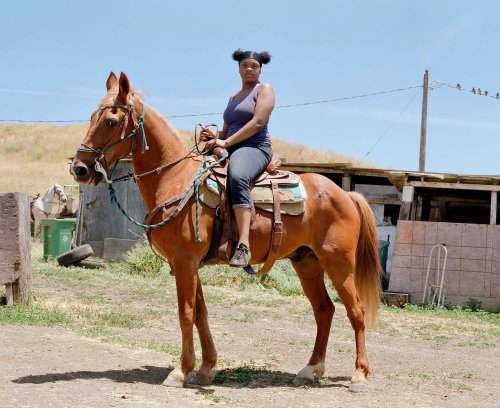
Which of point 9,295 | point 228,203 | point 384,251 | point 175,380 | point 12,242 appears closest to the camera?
point 175,380

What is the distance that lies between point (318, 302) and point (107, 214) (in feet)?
45.9

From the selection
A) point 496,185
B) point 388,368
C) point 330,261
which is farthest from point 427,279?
point 330,261

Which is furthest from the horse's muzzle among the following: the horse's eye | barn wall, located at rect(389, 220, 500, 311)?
barn wall, located at rect(389, 220, 500, 311)

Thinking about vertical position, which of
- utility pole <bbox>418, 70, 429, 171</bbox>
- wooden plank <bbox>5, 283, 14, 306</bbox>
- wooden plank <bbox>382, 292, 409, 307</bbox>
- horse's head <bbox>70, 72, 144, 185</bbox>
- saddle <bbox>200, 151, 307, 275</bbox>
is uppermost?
utility pole <bbox>418, 70, 429, 171</bbox>

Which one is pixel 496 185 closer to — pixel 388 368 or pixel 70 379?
pixel 388 368

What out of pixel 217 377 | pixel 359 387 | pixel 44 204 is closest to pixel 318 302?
pixel 359 387

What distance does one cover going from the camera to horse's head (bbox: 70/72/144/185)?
6.01m

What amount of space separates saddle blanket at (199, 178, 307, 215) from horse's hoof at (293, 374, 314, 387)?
155 cm

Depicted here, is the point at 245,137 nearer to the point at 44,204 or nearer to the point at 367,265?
the point at 367,265

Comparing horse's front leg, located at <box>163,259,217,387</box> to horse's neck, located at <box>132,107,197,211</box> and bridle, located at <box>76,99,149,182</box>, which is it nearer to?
horse's neck, located at <box>132,107,197,211</box>

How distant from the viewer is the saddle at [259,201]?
6.33m

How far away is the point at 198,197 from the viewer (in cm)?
626

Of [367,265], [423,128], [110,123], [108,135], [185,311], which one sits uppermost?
[423,128]

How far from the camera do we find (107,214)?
20.2 meters
